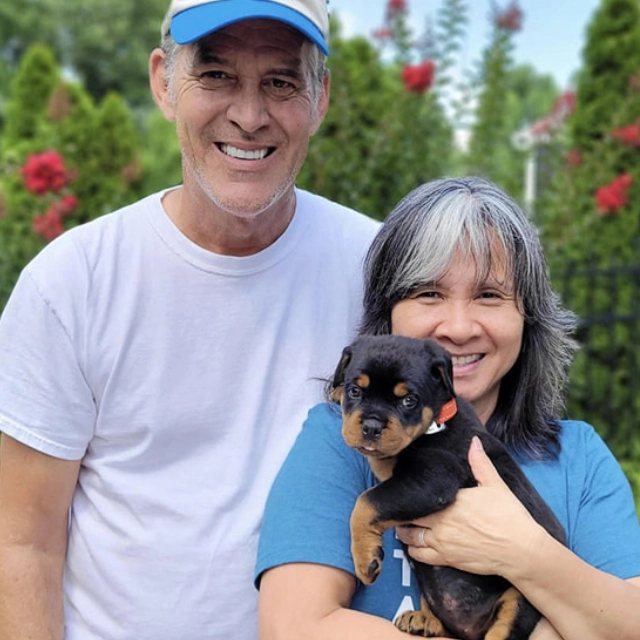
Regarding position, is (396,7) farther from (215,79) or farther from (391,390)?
(391,390)

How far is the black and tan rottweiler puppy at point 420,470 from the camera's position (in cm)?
233

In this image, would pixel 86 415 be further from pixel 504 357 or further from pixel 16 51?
pixel 16 51

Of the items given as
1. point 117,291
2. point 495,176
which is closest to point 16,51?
point 495,176

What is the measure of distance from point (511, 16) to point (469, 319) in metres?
5.52

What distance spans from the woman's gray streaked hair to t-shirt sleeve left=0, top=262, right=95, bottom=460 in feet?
2.69

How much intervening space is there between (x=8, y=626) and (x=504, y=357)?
1.54 metres

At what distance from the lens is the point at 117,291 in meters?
2.69

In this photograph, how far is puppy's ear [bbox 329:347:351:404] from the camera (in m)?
2.45

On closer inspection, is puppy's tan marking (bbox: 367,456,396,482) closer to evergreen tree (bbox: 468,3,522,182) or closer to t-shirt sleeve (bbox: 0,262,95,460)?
t-shirt sleeve (bbox: 0,262,95,460)

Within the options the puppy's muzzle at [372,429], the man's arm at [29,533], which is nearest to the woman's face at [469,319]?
the puppy's muzzle at [372,429]

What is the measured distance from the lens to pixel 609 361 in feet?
29.6

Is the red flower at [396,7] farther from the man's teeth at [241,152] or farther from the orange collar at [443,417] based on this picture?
the orange collar at [443,417]

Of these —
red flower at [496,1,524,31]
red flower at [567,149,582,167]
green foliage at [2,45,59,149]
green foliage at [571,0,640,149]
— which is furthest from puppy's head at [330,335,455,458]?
green foliage at [2,45,59,149]

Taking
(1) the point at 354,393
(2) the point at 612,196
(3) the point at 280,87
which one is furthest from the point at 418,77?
(1) the point at 354,393
